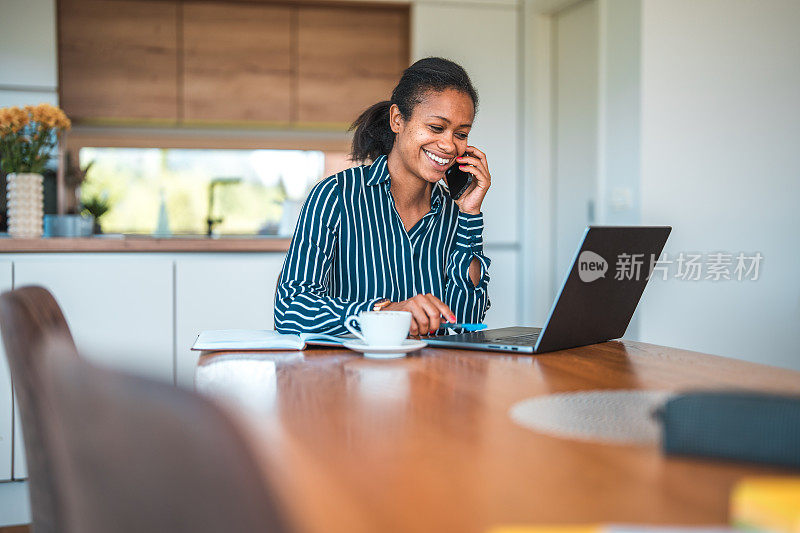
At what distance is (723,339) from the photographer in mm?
3516

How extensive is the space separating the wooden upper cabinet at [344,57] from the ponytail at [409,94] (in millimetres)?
2498

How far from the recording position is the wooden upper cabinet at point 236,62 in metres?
4.42

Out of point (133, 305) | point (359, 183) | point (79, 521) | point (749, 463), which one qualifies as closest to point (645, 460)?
point (749, 463)

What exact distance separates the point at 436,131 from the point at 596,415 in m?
1.19

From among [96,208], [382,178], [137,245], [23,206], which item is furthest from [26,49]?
[382,178]

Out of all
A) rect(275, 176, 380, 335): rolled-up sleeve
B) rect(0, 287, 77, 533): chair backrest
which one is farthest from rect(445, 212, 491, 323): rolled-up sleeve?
rect(0, 287, 77, 533): chair backrest

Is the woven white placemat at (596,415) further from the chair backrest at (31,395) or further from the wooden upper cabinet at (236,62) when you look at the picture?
the wooden upper cabinet at (236,62)

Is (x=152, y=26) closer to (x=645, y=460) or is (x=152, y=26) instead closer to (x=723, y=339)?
(x=723, y=339)

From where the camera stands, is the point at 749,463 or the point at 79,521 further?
the point at 749,463

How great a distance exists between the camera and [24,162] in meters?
3.14

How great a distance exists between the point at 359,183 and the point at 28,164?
1.83 metres

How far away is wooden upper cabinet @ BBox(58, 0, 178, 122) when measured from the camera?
4.28 metres

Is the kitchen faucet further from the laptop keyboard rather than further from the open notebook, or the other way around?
the laptop keyboard

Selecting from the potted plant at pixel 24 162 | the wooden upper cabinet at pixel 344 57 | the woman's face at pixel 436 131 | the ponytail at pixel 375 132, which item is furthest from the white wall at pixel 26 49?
the woman's face at pixel 436 131
